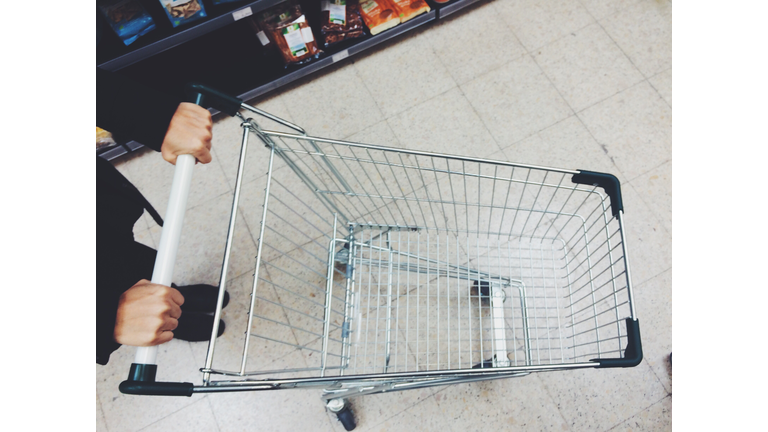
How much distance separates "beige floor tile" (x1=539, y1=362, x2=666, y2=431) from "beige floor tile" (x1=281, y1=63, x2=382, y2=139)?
1.70 metres

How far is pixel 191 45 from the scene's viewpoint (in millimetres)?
2449

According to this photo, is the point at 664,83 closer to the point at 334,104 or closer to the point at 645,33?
the point at 645,33

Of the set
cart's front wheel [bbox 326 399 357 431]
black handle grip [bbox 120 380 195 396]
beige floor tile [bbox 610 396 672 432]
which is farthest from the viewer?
beige floor tile [bbox 610 396 672 432]

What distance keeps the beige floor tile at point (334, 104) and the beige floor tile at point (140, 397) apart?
1.40m

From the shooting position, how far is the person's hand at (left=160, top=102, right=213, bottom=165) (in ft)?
3.60

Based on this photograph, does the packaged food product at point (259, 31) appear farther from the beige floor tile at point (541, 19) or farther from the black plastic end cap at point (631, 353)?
the black plastic end cap at point (631, 353)

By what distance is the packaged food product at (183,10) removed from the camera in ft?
6.57

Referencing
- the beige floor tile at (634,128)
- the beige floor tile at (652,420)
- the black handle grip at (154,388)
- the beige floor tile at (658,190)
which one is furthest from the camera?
the beige floor tile at (634,128)

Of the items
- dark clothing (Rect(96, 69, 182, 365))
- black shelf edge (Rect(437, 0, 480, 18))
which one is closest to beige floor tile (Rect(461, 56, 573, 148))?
black shelf edge (Rect(437, 0, 480, 18))

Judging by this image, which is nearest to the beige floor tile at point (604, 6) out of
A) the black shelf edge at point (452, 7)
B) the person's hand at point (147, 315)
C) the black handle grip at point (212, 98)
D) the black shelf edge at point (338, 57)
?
the black shelf edge at point (452, 7)

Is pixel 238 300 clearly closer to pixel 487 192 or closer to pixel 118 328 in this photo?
pixel 118 328

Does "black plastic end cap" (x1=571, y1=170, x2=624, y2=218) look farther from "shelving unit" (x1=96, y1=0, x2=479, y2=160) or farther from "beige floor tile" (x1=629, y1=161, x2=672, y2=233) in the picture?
"shelving unit" (x1=96, y1=0, x2=479, y2=160)

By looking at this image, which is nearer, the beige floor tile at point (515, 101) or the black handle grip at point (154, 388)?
the black handle grip at point (154, 388)

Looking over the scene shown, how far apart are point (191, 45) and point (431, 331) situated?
2.15 m
